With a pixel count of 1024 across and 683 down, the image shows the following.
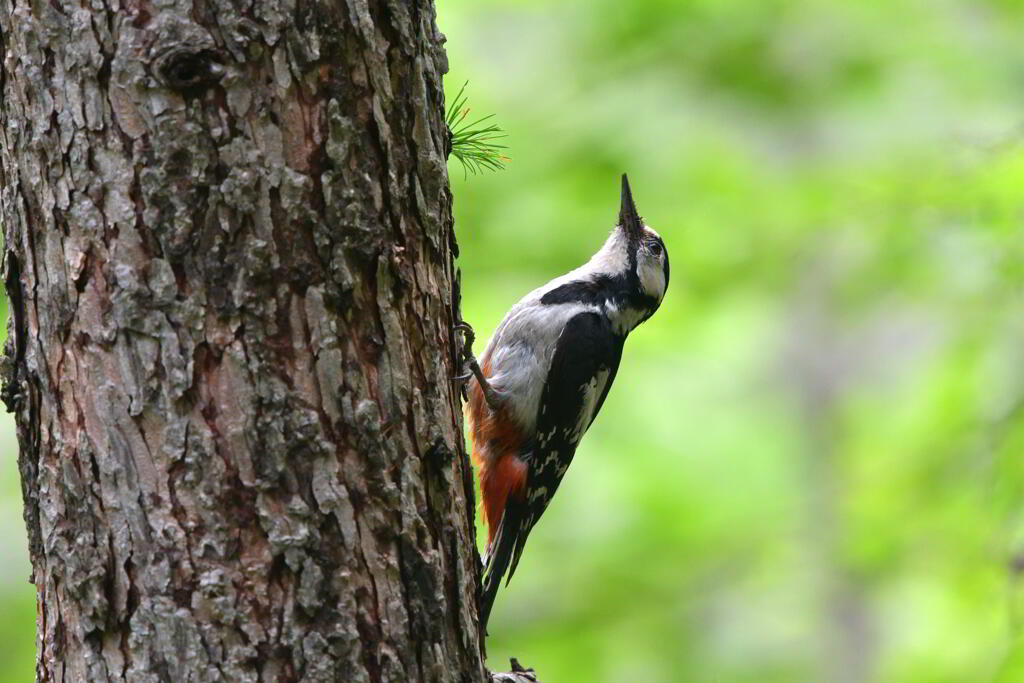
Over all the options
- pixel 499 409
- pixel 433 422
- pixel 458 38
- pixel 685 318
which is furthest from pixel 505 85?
pixel 433 422

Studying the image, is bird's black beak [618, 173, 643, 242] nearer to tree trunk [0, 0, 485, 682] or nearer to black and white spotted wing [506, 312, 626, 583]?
black and white spotted wing [506, 312, 626, 583]

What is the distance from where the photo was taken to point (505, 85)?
7.39 meters

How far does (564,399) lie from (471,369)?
2.63ft

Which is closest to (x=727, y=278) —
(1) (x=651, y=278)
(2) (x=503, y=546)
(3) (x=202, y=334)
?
(1) (x=651, y=278)

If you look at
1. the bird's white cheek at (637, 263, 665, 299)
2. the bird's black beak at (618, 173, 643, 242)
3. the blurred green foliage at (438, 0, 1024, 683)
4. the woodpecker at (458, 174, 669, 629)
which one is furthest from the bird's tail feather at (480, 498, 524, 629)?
the blurred green foliage at (438, 0, 1024, 683)

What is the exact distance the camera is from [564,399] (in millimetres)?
4562

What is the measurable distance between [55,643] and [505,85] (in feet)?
18.2

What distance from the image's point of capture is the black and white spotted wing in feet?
14.9

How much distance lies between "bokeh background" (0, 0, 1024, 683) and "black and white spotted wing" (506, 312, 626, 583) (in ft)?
6.24

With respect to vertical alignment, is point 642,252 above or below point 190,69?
above

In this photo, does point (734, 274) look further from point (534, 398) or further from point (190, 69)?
point (190, 69)

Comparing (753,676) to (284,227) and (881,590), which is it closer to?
(881,590)

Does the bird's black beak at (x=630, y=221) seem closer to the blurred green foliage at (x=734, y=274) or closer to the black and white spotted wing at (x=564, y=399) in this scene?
the black and white spotted wing at (x=564, y=399)

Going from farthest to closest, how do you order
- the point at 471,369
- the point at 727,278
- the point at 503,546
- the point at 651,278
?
the point at 727,278 < the point at 651,278 < the point at 503,546 < the point at 471,369
